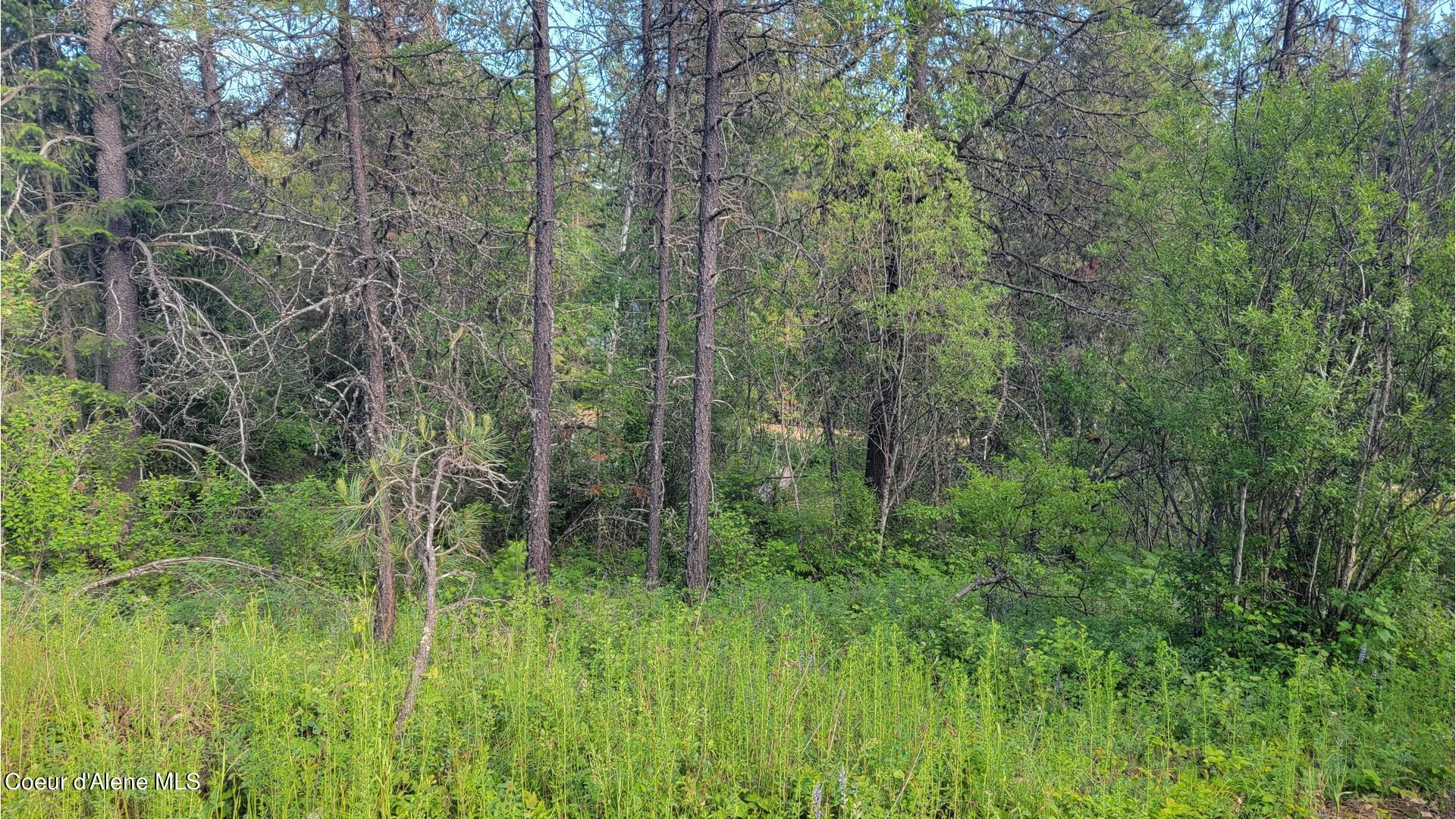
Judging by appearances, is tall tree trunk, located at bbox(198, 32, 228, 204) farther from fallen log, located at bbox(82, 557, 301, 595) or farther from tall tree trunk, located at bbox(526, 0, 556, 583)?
fallen log, located at bbox(82, 557, 301, 595)

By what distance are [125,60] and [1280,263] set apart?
49.1ft

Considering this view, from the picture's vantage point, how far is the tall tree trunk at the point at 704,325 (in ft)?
30.6

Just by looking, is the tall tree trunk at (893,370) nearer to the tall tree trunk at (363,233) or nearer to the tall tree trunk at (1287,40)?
the tall tree trunk at (1287,40)

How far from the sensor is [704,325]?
31.4 feet

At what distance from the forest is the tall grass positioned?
1.9 inches

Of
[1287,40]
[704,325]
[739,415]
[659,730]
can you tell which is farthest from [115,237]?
[1287,40]

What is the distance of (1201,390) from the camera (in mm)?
7082

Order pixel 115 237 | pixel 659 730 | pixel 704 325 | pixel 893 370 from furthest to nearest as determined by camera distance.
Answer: pixel 115 237
pixel 893 370
pixel 704 325
pixel 659 730

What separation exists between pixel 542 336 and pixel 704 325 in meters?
2.03

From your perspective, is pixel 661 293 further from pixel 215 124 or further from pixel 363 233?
pixel 215 124

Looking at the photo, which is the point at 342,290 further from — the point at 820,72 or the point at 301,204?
the point at 820,72

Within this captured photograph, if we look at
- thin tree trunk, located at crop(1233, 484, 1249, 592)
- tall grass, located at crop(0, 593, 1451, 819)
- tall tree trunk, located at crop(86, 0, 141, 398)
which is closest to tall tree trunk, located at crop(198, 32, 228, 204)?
tall tree trunk, located at crop(86, 0, 141, 398)

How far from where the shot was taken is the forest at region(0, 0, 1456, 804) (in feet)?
13.8

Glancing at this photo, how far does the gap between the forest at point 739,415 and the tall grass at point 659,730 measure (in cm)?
5
